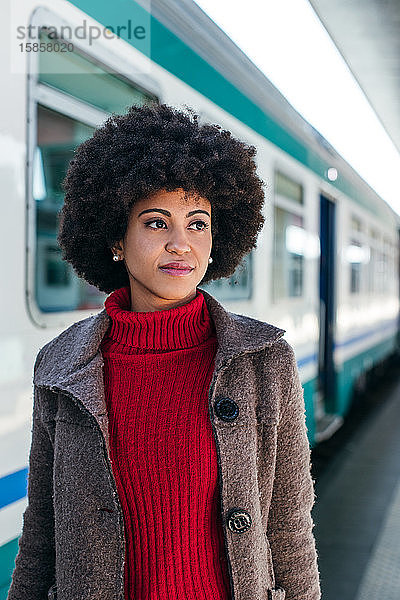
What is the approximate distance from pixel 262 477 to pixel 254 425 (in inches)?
4.5

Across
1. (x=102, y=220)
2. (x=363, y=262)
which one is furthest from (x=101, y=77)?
(x=363, y=262)

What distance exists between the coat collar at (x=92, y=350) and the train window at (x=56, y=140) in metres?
0.57

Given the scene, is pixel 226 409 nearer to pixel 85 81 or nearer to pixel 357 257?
pixel 85 81

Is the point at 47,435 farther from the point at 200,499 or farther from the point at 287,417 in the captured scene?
the point at 287,417

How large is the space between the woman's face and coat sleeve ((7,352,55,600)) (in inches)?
13.4

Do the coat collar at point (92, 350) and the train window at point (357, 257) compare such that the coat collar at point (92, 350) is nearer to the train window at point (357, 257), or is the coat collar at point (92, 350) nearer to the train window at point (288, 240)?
the train window at point (288, 240)

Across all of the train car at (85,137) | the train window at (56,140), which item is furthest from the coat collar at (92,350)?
the train window at (56,140)

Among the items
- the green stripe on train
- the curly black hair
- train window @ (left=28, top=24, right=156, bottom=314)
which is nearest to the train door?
the green stripe on train

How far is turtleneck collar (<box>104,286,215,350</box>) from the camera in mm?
1471

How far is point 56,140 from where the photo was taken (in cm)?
224

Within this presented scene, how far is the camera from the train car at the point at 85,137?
6.65ft

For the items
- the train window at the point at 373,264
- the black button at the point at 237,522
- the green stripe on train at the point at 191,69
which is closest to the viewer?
the black button at the point at 237,522

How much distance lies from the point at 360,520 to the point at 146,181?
373cm

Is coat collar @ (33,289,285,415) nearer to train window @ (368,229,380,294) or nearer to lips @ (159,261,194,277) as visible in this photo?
lips @ (159,261,194,277)
